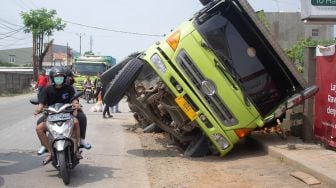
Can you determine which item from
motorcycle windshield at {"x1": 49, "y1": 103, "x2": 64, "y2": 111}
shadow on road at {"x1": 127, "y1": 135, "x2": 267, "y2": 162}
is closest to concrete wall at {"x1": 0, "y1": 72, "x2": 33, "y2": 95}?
shadow on road at {"x1": 127, "y1": 135, "x2": 267, "y2": 162}

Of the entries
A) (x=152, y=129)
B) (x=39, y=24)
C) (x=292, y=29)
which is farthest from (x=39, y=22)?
(x=152, y=129)

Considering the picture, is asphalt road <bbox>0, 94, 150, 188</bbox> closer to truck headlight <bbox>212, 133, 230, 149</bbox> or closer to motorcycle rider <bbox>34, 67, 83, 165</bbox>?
motorcycle rider <bbox>34, 67, 83, 165</bbox>

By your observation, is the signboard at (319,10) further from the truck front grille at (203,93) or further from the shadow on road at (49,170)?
the shadow on road at (49,170)

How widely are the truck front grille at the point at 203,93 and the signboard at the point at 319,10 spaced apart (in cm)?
319

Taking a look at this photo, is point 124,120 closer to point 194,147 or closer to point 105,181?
point 194,147

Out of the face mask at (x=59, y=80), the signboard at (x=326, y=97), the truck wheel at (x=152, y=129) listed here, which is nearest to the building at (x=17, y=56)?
the truck wheel at (x=152, y=129)

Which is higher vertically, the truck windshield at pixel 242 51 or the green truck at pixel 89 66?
the truck windshield at pixel 242 51

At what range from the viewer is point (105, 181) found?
23.5 ft

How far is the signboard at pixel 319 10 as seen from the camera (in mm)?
10438

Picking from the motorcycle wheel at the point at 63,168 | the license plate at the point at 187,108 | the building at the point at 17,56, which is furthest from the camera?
the building at the point at 17,56

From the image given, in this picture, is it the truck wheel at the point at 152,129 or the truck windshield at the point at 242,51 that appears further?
the truck wheel at the point at 152,129

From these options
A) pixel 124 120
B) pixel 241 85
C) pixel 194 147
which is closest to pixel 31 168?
pixel 194 147

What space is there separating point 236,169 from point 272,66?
216cm

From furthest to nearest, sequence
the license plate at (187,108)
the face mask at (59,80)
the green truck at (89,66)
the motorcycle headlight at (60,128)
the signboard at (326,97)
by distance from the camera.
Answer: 1. the green truck at (89,66)
2. the license plate at (187,108)
3. the signboard at (326,97)
4. the face mask at (59,80)
5. the motorcycle headlight at (60,128)
